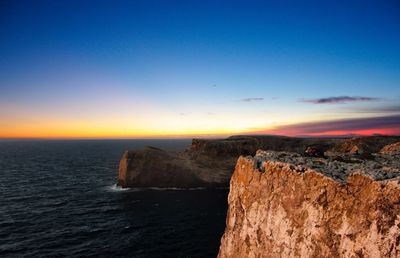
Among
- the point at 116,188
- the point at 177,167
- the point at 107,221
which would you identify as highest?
the point at 177,167

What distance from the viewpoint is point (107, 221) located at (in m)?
55.9

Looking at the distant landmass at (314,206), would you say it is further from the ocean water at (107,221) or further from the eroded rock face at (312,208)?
the ocean water at (107,221)

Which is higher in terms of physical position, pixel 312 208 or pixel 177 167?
pixel 312 208

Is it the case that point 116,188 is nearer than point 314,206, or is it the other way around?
point 314,206

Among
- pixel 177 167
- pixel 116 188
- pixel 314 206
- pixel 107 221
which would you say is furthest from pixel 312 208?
pixel 116 188

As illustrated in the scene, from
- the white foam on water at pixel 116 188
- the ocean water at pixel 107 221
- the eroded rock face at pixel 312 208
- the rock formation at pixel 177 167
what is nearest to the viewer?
the eroded rock face at pixel 312 208

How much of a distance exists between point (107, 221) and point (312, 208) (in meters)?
48.1

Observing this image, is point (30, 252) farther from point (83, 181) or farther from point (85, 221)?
point (83, 181)

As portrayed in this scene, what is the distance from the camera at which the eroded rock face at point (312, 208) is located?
13617 millimetres

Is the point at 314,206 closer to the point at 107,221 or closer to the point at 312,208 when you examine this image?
the point at 312,208

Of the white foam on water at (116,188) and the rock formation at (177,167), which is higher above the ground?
the rock formation at (177,167)

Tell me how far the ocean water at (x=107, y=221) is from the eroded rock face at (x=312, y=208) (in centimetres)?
2227

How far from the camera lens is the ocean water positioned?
4303 cm


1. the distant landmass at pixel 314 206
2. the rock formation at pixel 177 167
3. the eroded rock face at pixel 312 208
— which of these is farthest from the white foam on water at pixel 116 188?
the eroded rock face at pixel 312 208
